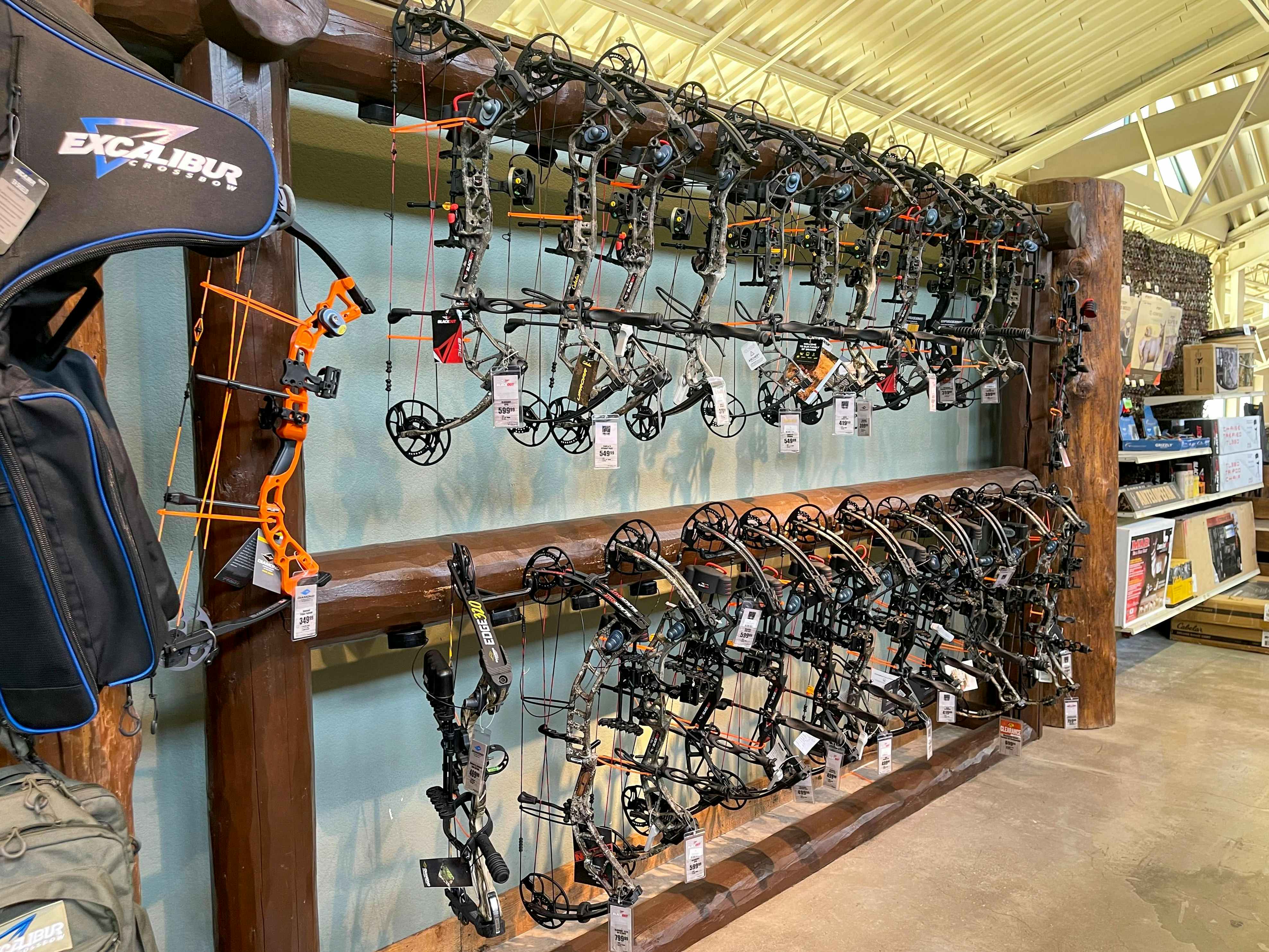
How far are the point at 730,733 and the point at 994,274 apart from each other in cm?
242

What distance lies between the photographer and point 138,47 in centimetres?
207

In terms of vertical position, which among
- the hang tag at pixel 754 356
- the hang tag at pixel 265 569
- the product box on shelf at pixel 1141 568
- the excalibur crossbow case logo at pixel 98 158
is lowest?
the product box on shelf at pixel 1141 568

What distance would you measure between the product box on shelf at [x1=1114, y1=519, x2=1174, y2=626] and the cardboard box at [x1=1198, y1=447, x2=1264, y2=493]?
88 centimetres

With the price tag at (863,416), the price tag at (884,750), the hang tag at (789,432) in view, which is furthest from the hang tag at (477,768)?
the price tag at (863,416)

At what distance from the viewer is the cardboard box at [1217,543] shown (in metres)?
6.22

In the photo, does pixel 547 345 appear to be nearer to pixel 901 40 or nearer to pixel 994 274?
pixel 994 274

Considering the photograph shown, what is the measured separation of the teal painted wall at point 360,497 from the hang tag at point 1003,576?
1.82m

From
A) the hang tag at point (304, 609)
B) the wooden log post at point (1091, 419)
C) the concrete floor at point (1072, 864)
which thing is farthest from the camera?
the wooden log post at point (1091, 419)

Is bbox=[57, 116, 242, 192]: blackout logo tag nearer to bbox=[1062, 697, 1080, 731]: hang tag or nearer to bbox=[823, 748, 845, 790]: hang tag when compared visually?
bbox=[823, 748, 845, 790]: hang tag

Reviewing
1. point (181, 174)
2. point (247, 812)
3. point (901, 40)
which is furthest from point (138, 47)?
point (901, 40)

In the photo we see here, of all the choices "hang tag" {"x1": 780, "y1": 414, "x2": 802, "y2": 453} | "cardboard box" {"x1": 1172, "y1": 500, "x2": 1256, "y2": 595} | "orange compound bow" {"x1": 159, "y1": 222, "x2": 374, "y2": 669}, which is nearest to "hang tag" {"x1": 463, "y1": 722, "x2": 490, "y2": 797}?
"orange compound bow" {"x1": 159, "y1": 222, "x2": 374, "y2": 669}

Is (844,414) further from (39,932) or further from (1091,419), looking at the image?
(39,932)

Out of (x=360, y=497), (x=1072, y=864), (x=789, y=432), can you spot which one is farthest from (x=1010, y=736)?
(x=360, y=497)

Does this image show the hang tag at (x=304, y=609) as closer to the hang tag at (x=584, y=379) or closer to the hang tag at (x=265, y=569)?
the hang tag at (x=265, y=569)
